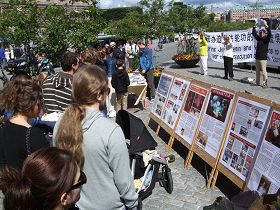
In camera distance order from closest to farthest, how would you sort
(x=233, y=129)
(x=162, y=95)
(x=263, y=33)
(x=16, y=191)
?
1. (x=16, y=191)
2. (x=233, y=129)
3. (x=162, y=95)
4. (x=263, y=33)

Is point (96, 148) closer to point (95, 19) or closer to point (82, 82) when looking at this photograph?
point (82, 82)

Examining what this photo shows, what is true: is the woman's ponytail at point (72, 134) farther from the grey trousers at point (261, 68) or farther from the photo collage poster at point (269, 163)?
the grey trousers at point (261, 68)

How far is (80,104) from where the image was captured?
104 inches

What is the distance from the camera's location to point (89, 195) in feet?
8.92

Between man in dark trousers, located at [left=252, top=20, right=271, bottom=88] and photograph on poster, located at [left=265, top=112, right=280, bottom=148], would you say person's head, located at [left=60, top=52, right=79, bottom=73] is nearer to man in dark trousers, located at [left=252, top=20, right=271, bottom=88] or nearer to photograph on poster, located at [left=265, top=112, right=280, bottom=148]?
A: photograph on poster, located at [left=265, top=112, right=280, bottom=148]

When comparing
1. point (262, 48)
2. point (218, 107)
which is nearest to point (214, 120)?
point (218, 107)

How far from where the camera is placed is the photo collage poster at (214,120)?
5176 mm

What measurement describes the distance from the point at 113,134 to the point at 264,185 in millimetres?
2393

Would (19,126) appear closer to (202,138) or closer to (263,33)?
(202,138)

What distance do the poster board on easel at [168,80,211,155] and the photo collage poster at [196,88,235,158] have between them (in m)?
0.20

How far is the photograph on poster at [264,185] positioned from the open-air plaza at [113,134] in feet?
0.04

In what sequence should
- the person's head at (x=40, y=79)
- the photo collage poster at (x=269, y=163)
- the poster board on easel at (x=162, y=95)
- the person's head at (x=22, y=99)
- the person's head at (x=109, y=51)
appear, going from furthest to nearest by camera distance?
the person's head at (x=109, y=51), the poster board on easel at (x=162, y=95), the person's head at (x=40, y=79), the photo collage poster at (x=269, y=163), the person's head at (x=22, y=99)

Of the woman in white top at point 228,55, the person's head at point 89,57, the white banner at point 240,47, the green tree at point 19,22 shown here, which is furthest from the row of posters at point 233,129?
the white banner at point 240,47

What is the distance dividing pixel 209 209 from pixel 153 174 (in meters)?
1.61
